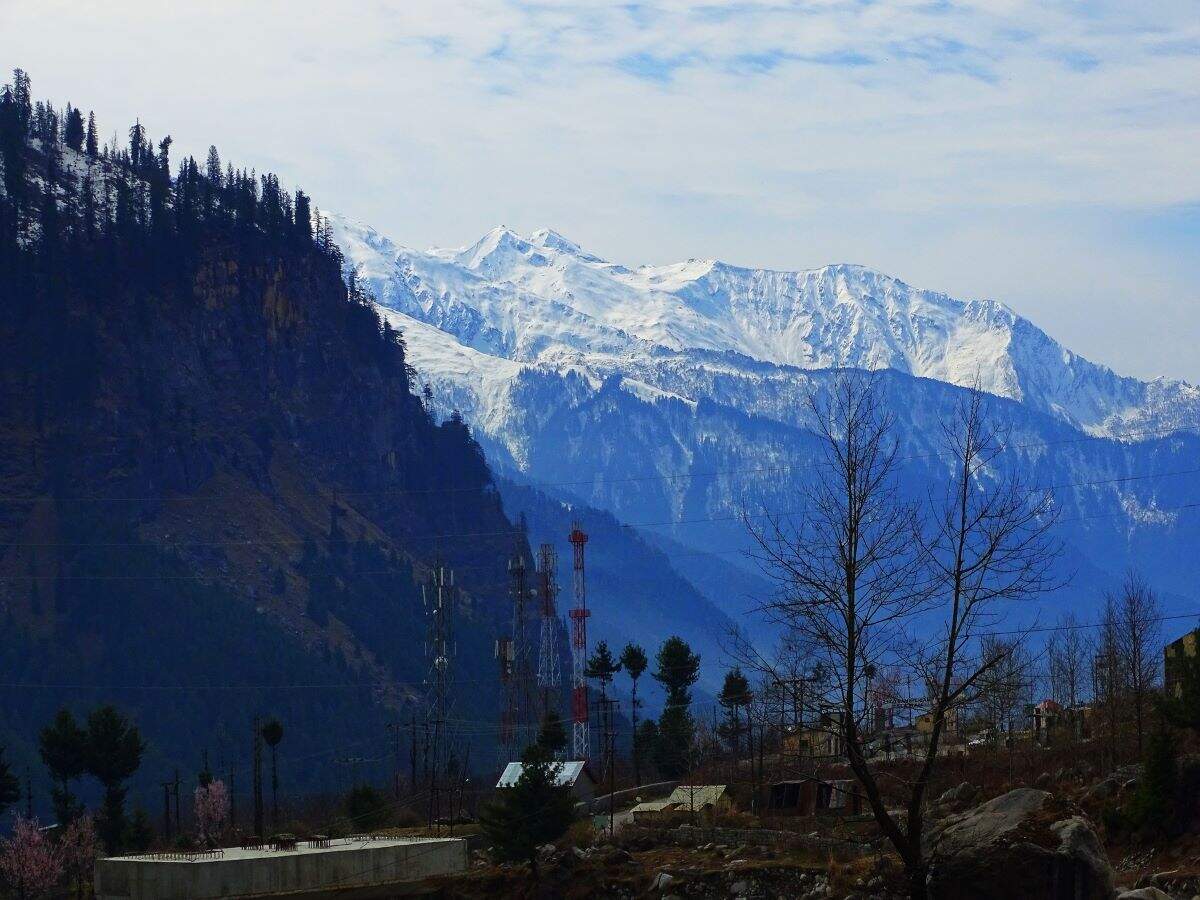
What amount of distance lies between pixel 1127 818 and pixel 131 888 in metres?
41.9

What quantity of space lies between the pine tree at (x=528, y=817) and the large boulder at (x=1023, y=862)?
120 ft

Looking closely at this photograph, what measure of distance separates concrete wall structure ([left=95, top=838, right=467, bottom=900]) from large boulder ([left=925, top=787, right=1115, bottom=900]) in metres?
42.2

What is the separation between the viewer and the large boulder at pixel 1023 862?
37.2m

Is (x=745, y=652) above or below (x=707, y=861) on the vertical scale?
above

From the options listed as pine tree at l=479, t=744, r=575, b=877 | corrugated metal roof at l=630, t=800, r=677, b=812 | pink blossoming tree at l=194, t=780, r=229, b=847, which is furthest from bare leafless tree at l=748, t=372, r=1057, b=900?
pink blossoming tree at l=194, t=780, r=229, b=847

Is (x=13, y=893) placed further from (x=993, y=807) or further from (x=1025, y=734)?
(x=993, y=807)

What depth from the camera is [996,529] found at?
34.3 meters

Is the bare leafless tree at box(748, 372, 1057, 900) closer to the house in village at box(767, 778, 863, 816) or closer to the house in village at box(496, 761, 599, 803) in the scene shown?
the house in village at box(767, 778, 863, 816)

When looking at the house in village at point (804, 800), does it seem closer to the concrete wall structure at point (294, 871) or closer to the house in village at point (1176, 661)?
the house in village at point (1176, 661)

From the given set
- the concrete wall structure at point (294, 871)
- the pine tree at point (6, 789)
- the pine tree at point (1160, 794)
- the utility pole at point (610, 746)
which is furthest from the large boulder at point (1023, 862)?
the pine tree at point (6, 789)

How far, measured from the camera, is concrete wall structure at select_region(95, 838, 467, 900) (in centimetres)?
7688

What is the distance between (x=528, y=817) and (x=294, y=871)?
10858 millimetres

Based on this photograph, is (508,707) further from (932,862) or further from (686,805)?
(932,862)

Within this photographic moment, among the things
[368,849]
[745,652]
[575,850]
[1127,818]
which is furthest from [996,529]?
[368,849]
